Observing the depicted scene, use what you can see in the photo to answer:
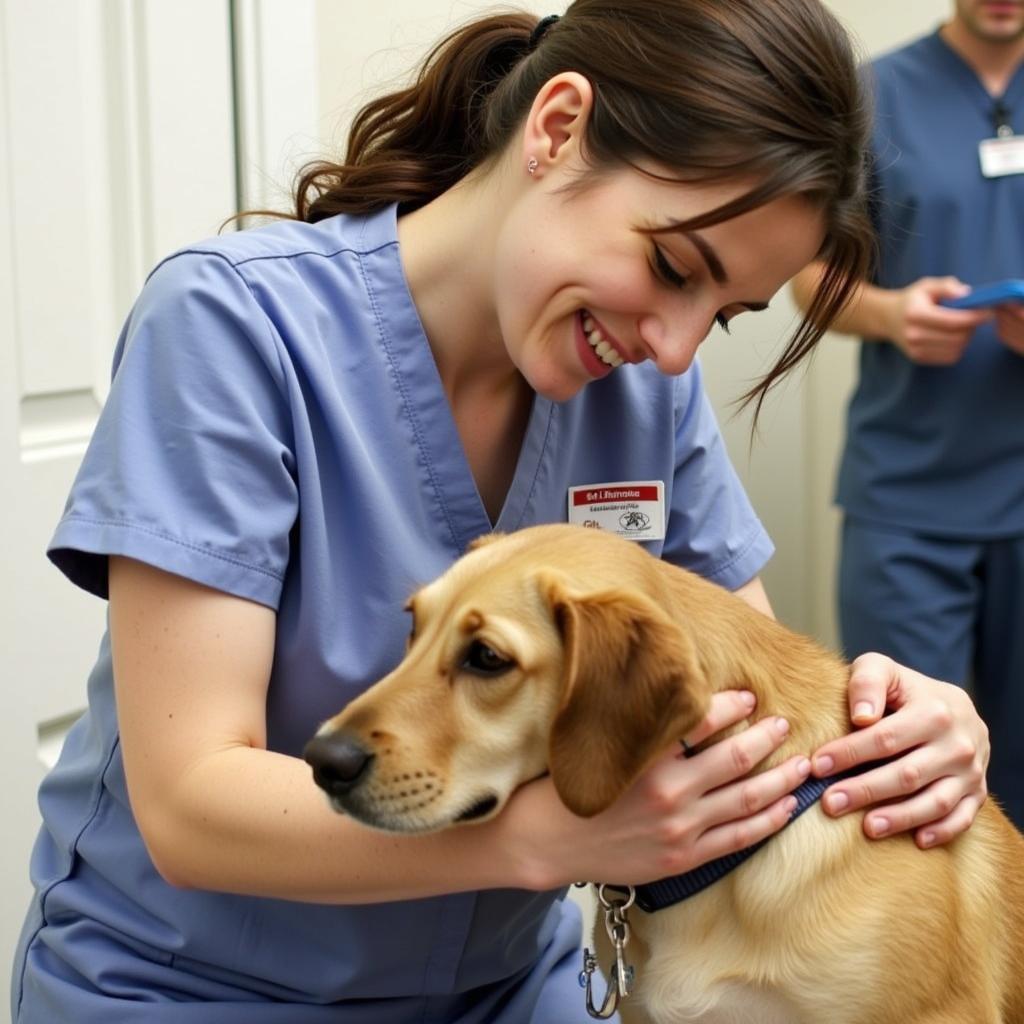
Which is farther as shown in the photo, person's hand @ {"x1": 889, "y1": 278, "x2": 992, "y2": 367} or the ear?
person's hand @ {"x1": 889, "y1": 278, "x2": 992, "y2": 367}

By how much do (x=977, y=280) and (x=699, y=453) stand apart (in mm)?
1137

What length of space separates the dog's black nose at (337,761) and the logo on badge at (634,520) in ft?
1.44

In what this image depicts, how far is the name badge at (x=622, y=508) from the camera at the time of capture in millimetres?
1370

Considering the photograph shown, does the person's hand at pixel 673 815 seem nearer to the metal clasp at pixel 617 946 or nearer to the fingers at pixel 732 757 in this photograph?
the fingers at pixel 732 757

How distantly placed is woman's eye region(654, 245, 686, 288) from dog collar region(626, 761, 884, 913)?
43cm

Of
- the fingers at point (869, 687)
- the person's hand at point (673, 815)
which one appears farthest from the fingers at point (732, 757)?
the fingers at point (869, 687)

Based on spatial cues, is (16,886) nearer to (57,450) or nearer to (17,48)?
(57,450)

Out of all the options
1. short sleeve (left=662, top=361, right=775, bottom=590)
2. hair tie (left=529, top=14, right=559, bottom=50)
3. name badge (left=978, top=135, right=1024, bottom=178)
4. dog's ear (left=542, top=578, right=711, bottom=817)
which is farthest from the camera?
name badge (left=978, top=135, right=1024, bottom=178)

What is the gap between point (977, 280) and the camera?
7.80 ft

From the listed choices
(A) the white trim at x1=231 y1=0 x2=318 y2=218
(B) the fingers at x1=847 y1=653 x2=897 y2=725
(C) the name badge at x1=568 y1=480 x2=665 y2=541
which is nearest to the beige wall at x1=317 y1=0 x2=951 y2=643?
(A) the white trim at x1=231 y1=0 x2=318 y2=218

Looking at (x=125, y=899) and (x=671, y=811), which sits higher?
(x=671, y=811)

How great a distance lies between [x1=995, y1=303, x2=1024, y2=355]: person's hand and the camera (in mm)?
2252

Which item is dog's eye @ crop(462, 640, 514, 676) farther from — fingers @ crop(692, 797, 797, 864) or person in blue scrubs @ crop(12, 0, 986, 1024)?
fingers @ crop(692, 797, 797, 864)

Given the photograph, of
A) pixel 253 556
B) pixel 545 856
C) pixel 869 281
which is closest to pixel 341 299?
pixel 253 556
